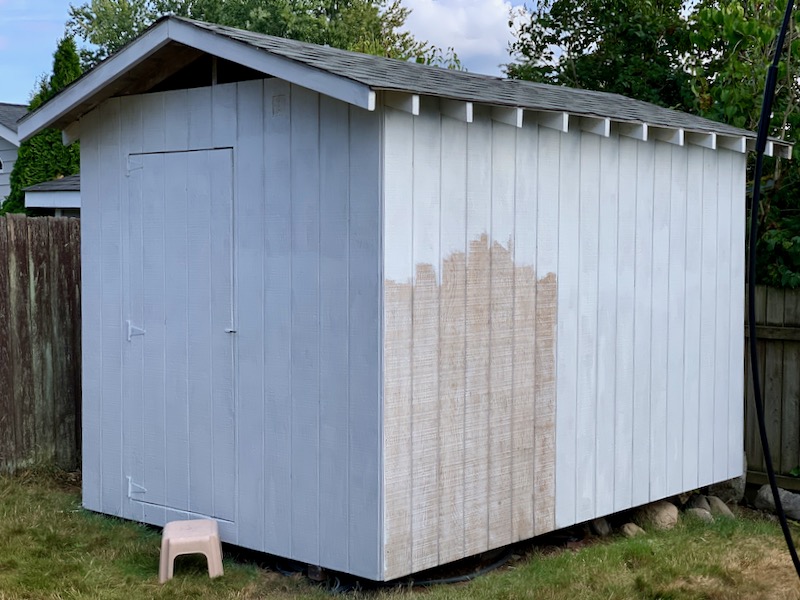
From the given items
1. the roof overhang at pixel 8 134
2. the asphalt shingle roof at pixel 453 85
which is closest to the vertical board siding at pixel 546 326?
the asphalt shingle roof at pixel 453 85

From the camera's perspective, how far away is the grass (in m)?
5.29

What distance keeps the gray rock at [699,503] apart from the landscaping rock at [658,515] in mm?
435

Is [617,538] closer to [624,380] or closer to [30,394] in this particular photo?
[624,380]

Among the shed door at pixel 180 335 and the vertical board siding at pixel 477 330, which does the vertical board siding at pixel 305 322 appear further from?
the vertical board siding at pixel 477 330

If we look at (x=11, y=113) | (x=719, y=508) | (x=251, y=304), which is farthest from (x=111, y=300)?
(x=11, y=113)

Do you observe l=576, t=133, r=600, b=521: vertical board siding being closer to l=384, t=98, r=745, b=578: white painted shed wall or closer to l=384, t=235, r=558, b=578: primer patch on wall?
l=384, t=98, r=745, b=578: white painted shed wall

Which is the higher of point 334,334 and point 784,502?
point 334,334

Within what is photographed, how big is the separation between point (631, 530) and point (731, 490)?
1.54m

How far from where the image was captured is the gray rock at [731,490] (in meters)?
7.89

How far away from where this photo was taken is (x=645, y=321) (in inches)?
269

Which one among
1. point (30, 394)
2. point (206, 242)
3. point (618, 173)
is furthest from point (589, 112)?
point (30, 394)

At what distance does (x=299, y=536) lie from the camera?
555cm

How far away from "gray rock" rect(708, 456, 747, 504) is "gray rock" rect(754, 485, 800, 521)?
13cm

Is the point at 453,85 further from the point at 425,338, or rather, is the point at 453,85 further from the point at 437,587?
the point at 437,587
